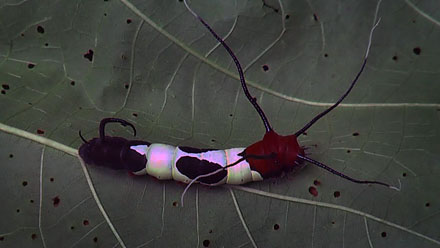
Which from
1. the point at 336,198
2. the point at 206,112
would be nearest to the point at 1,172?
the point at 206,112

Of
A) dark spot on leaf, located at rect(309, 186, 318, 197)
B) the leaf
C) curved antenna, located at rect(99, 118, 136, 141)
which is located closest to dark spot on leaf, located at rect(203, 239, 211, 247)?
the leaf

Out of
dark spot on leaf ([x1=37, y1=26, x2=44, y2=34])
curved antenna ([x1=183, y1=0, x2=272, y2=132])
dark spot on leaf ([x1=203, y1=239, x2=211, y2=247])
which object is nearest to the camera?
curved antenna ([x1=183, y1=0, x2=272, y2=132])

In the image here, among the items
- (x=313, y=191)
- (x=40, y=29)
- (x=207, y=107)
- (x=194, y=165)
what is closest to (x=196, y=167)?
(x=194, y=165)

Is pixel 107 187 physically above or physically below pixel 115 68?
below

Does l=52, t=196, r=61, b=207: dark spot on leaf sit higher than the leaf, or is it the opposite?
the leaf

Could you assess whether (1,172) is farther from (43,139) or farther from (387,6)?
(387,6)

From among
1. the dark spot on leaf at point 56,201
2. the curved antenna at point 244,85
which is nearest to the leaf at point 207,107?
the dark spot on leaf at point 56,201

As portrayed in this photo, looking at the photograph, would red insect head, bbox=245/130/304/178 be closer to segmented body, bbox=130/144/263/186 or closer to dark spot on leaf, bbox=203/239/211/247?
segmented body, bbox=130/144/263/186
